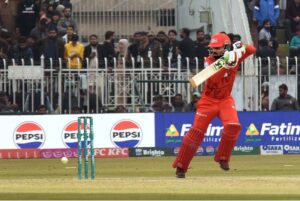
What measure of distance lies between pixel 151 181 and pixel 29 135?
31.1 feet

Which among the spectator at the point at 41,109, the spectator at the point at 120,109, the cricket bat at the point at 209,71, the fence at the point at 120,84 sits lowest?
the spectator at the point at 120,109

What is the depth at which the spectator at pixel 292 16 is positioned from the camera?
32.4 m

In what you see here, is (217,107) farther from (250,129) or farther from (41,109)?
(41,109)

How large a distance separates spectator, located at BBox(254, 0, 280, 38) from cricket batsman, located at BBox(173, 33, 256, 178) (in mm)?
13451

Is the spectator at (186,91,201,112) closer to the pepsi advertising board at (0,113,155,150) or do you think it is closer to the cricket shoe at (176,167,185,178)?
the pepsi advertising board at (0,113,155,150)

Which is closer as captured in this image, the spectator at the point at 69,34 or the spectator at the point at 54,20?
the spectator at the point at 69,34

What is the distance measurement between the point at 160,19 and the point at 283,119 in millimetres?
7557

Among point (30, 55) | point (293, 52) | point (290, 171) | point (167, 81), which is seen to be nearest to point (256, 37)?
point (293, 52)

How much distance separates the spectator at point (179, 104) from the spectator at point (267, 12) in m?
4.31

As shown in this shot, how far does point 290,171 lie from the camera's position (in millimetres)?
21328

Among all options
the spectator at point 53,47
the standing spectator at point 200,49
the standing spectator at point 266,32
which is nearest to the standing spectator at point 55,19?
the spectator at point 53,47

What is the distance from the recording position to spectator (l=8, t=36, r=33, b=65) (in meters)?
29.4

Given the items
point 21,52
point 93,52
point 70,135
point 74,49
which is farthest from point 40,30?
point 70,135

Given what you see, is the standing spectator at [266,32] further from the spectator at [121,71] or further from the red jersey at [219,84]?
the red jersey at [219,84]
